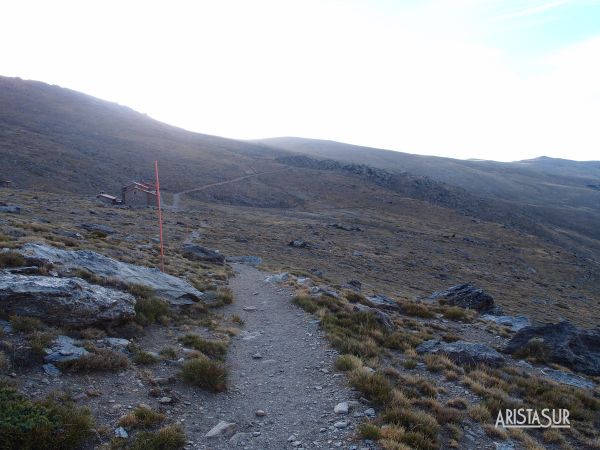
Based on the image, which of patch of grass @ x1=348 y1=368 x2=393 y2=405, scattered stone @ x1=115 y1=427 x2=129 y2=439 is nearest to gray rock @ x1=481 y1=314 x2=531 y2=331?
patch of grass @ x1=348 y1=368 x2=393 y2=405

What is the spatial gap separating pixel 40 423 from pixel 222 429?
9.61ft

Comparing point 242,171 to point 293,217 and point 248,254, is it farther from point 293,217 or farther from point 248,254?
point 248,254

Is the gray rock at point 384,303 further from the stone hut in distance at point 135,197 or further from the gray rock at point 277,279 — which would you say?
the stone hut in distance at point 135,197

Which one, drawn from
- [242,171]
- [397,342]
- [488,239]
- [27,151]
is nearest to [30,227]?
[397,342]

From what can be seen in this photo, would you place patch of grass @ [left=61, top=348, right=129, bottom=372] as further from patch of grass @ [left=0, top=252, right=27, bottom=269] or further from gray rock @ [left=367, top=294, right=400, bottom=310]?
gray rock @ [left=367, top=294, right=400, bottom=310]

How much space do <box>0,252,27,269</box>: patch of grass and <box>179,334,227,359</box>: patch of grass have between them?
5217 millimetres

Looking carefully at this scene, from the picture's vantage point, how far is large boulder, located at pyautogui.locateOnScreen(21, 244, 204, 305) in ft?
44.4

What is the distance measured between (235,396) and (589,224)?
134698mm

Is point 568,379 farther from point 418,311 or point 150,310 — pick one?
point 150,310

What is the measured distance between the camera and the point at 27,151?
69.7m

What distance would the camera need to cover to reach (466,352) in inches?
524

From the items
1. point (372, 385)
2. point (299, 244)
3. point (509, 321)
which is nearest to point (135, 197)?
point (299, 244)

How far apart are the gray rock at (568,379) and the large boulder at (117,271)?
12441 mm

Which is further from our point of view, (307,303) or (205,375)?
(307,303)
